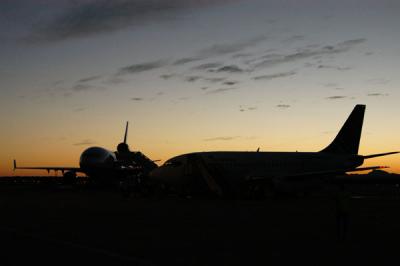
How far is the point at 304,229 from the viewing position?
2167 centimetres

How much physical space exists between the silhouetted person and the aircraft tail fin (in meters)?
39.9

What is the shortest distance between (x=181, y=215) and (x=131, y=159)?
49.7 m

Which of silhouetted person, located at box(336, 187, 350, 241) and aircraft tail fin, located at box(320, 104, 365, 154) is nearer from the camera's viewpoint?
silhouetted person, located at box(336, 187, 350, 241)

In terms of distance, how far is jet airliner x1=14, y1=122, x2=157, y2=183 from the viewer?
69.1 metres

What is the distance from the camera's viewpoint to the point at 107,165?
6969 centimetres

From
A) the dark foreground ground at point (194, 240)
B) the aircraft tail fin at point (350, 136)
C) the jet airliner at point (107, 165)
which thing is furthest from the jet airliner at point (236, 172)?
the dark foreground ground at point (194, 240)

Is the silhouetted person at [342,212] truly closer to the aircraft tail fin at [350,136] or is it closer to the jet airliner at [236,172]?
the jet airliner at [236,172]

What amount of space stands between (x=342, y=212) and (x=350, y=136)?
41.3 metres

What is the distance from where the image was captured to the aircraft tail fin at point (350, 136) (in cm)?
5875

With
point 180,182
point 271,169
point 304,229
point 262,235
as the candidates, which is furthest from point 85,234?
point 271,169

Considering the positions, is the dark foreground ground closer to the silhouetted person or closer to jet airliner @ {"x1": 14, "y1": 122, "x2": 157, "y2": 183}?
the silhouetted person

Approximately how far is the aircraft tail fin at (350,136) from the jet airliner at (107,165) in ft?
70.0

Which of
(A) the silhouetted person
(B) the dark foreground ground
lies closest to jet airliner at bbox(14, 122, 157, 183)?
(B) the dark foreground ground

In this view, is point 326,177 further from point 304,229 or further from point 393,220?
point 304,229
